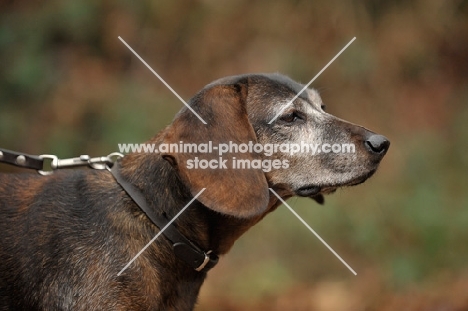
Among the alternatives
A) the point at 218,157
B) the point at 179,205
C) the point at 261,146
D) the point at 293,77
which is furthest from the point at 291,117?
the point at 293,77

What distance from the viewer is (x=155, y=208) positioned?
376 cm

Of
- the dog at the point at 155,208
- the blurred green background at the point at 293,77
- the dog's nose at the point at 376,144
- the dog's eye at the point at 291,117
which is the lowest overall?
the blurred green background at the point at 293,77

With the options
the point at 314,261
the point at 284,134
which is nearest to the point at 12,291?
the point at 284,134

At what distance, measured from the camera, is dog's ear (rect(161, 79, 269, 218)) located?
11.9ft

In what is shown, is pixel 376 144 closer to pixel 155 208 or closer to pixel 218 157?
pixel 218 157

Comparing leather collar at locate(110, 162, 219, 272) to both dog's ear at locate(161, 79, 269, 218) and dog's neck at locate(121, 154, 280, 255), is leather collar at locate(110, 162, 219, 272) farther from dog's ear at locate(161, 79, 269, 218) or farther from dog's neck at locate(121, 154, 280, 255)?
dog's ear at locate(161, 79, 269, 218)

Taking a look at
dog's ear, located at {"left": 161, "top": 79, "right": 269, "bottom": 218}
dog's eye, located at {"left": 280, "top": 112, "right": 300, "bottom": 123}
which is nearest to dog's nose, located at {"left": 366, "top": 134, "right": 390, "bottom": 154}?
dog's eye, located at {"left": 280, "top": 112, "right": 300, "bottom": 123}

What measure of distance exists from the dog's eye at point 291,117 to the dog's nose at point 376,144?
0.45 m

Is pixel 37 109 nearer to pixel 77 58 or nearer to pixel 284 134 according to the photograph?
pixel 77 58

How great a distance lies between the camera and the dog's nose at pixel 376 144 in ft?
13.1

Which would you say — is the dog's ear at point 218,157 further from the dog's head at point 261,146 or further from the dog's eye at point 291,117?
the dog's eye at point 291,117

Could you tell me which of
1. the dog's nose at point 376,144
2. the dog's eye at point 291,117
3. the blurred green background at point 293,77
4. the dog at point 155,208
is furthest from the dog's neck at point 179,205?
the blurred green background at point 293,77

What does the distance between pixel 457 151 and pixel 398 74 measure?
4.61 ft

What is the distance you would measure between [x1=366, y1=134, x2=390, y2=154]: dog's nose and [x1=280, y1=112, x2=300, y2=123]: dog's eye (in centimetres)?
45
